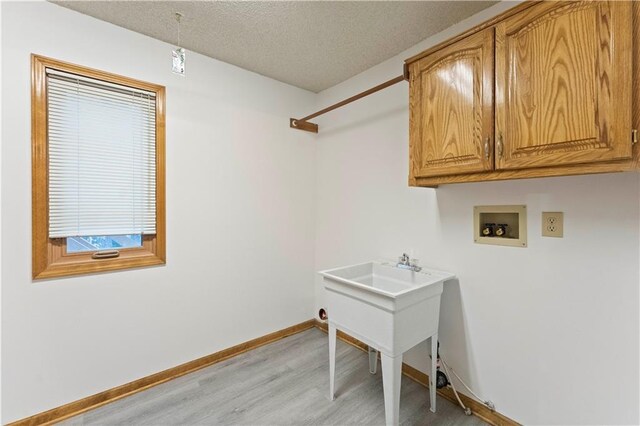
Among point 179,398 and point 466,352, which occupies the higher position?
point 466,352

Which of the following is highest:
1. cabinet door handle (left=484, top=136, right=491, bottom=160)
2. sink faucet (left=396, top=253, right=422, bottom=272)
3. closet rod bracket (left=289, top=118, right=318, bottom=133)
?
closet rod bracket (left=289, top=118, right=318, bottom=133)

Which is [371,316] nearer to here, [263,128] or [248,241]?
[248,241]

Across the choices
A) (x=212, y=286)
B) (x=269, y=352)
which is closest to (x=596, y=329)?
(x=269, y=352)

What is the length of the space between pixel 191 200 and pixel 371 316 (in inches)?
62.7

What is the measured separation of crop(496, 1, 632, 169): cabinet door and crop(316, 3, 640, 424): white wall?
332 mm

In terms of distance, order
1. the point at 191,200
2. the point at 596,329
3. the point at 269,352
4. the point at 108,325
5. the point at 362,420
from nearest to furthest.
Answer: the point at 596,329 → the point at 362,420 → the point at 108,325 → the point at 191,200 → the point at 269,352

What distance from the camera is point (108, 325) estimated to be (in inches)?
72.1

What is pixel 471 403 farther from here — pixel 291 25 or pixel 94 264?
pixel 291 25

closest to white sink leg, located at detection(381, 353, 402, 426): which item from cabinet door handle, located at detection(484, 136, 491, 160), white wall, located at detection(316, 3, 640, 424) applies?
white wall, located at detection(316, 3, 640, 424)

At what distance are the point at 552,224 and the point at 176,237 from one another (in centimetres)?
241

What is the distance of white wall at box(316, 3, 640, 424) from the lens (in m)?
1.25

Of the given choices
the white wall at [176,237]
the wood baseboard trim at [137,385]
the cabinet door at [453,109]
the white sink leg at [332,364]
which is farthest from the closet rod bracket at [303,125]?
the wood baseboard trim at [137,385]

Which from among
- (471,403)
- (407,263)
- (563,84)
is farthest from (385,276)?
(563,84)

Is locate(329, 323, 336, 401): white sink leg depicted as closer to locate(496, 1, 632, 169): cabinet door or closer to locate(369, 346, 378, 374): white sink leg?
A: locate(369, 346, 378, 374): white sink leg
